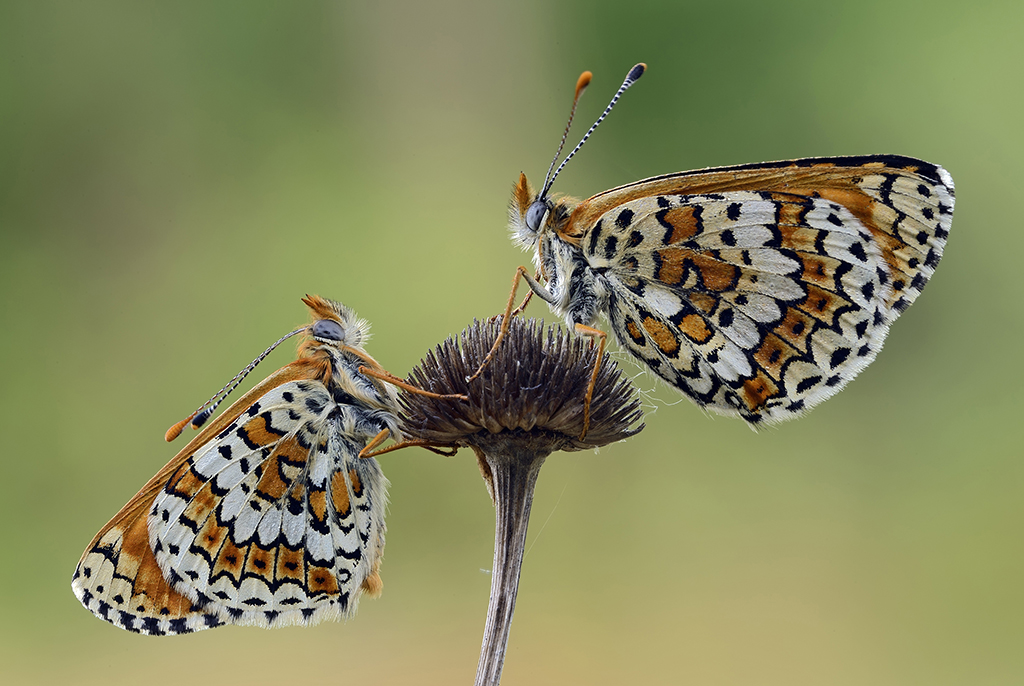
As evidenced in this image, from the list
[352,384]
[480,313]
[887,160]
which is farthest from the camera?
[480,313]

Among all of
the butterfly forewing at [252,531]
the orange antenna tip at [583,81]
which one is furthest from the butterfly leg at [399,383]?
the orange antenna tip at [583,81]

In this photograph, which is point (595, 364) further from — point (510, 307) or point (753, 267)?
point (753, 267)

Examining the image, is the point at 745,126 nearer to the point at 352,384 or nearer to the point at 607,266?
the point at 607,266

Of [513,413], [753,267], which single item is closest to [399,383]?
[513,413]

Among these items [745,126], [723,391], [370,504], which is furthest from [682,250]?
[745,126]

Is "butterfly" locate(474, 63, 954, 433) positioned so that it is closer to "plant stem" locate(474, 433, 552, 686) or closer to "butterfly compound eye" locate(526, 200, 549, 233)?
"butterfly compound eye" locate(526, 200, 549, 233)
